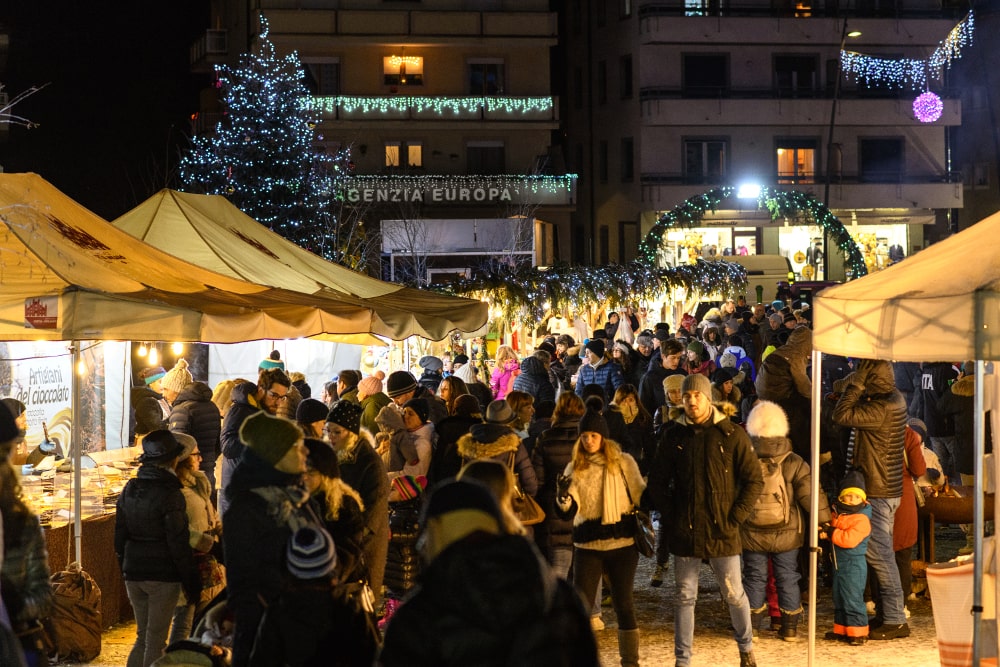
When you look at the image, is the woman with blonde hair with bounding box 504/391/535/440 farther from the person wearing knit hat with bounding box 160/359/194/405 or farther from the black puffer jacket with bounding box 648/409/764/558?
the person wearing knit hat with bounding box 160/359/194/405

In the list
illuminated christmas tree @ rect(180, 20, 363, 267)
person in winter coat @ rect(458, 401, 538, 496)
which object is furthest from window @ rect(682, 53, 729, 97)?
person in winter coat @ rect(458, 401, 538, 496)

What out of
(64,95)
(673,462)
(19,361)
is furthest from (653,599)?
(64,95)

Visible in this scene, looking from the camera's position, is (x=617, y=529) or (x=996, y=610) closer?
(x=996, y=610)

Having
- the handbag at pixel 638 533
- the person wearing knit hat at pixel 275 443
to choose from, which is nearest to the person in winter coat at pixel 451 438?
the handbag at pixel 638 533

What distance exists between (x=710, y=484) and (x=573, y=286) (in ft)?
47.8

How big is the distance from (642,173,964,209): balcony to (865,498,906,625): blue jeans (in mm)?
38273

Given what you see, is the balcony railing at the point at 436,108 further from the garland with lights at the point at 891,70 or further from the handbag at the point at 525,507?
the handbag at the point at 525,507

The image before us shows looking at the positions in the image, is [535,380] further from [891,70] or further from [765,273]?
[891,70]

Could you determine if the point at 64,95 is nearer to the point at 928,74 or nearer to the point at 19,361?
the point at 928,74

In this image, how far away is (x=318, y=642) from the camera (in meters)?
4.53

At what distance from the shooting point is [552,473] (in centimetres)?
885

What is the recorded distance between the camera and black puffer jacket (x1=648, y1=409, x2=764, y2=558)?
804cm

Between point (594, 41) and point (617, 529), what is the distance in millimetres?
44060

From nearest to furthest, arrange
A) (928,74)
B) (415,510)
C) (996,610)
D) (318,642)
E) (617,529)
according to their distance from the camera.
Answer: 1. (318,642)
2. (996,610)
3. (617,529)
4. (415,510)
5. (928,74)
